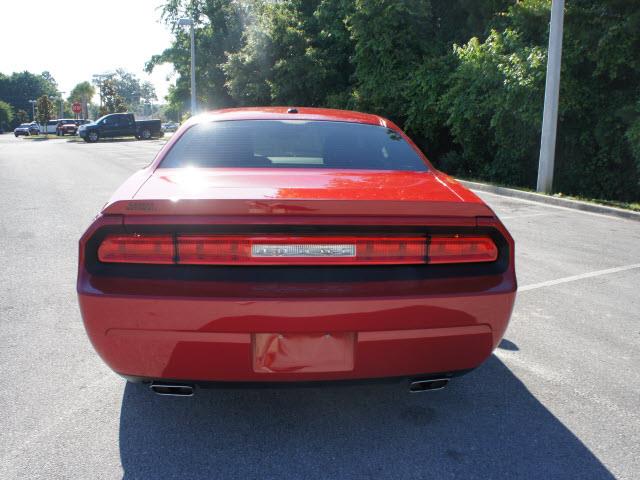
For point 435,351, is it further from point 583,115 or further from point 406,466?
point 583,115

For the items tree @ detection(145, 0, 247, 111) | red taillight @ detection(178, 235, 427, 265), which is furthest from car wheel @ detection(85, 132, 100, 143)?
red taillight @ detection(178, 235, 427, 265)

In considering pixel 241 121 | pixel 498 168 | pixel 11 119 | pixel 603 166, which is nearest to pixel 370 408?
pixel 241 121

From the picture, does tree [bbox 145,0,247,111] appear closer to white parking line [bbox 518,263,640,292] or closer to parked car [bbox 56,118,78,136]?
parked car [bbox 56,118,78,136]

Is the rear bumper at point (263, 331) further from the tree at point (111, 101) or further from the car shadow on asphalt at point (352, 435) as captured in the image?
the tree at point (111, 101)

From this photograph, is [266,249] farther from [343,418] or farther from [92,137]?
[92,137]

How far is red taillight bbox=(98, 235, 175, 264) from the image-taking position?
252 centimetres

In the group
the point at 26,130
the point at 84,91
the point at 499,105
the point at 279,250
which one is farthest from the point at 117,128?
the point at 84,91

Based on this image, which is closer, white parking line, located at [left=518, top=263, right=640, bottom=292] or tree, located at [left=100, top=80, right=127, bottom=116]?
white parking line, located at [left=518, top=263, right=640, bottom=292]

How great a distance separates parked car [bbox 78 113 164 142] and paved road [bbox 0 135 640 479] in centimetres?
3956

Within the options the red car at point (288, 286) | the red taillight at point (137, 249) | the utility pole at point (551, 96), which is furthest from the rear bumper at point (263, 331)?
the utility pole at point (551, 96)

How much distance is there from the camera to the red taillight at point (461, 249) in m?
2.62

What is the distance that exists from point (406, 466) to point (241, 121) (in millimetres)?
2215

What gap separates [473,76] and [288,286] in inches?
567

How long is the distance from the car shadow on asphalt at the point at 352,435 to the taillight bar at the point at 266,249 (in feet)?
2.00
